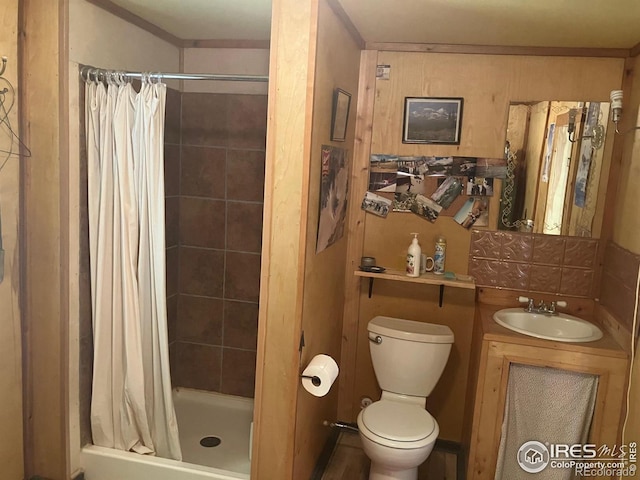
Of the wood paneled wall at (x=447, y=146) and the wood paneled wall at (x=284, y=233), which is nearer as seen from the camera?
the wood paneled wall at (x=284, y=233)

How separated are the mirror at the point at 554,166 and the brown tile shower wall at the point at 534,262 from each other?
65 millimetres

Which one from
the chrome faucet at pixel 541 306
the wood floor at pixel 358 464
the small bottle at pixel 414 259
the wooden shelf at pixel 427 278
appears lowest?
the wood floor at pixel 358 464

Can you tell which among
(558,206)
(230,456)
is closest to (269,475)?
(230,456)

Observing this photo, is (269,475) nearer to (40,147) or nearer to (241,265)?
(241,265)

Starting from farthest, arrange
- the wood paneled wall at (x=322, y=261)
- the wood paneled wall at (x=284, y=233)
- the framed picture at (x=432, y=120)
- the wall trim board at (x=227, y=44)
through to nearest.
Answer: the wall trim board at (x=227, y=44) → the framed picture at (x=432, y=120) → the wood paneled wall at (x=322, y=261) → the wood paneled wall at (x=284, y=233)

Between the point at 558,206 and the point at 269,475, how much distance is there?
77.0 inches

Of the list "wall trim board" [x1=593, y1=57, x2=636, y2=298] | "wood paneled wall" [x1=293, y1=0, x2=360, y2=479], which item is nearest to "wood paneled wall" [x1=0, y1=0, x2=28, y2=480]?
"wood paneled wall" [x1=293, y1=0, x2=360, y2=479]

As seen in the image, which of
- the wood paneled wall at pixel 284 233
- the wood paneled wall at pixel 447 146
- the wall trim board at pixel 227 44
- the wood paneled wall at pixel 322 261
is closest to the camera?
the wood paneled wall at pixel 284 233

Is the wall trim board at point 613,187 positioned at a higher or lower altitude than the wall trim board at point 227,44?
lower

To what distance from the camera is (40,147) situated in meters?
2.27

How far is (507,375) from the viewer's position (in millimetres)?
2402

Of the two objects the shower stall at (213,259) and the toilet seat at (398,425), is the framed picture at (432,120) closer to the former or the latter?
the shower stall at (213,259)

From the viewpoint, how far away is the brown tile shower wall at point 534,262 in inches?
111

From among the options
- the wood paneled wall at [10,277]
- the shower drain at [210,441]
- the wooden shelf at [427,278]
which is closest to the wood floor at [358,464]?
the shower drain at [210,441]
